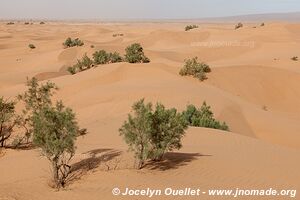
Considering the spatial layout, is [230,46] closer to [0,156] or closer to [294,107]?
[294,107]

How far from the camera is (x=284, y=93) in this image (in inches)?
1077

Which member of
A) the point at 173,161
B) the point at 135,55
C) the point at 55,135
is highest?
the point at 55,135

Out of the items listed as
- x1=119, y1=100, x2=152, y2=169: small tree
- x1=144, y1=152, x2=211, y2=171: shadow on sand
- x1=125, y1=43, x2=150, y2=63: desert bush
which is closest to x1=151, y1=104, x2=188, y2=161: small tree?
x1=144, y1=152, x2=211, y2=171: shadow on sand

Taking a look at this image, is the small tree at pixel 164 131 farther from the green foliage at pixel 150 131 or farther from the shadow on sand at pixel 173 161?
the shadow on sand at pixel 173 161

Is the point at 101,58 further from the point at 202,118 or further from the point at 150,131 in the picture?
the point at 150,131

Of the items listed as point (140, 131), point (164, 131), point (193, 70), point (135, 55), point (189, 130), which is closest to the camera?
point (140, 131)

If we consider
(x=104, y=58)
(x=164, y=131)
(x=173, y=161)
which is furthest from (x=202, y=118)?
(x=104, y=58)

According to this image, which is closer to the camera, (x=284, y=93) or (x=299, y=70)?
(x=284, y=93)

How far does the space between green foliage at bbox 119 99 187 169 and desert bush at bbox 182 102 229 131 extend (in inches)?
225

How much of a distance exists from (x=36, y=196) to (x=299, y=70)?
86.2 ft

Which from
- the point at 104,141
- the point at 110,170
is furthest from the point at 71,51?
the point at 110,170

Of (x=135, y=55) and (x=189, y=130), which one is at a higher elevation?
(x=135, y=55)

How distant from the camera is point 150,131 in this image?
10.6m

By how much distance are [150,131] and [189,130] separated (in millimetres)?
5247
